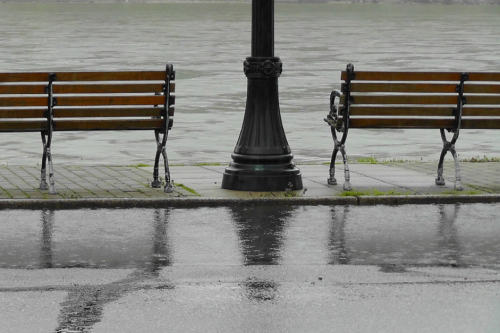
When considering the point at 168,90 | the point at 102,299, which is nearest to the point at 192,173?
the point at 168,90

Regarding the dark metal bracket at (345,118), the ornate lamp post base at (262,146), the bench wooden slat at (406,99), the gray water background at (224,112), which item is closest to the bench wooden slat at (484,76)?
the bench wooden slat at (406,99)

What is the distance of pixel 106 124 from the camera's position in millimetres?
9719

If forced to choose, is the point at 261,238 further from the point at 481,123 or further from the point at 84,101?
the point at 481,123

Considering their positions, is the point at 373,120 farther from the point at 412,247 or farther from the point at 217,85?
the point at 217,85

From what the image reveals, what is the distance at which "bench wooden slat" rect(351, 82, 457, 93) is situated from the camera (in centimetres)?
985

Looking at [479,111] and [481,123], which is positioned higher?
[479,111]

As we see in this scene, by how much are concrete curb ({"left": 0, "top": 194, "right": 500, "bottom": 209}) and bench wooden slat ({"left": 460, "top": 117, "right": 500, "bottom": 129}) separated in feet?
3.33

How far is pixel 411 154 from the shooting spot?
13.5 m

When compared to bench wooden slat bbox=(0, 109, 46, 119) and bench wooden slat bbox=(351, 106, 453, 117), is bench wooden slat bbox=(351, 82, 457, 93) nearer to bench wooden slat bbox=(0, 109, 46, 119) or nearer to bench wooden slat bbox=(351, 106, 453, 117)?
bench wooden slat bbox=(351, 106, 453, 117)

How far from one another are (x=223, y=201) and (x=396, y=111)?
189cm

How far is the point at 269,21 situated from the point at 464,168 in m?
2.76

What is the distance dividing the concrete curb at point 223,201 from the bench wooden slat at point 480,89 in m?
1.14

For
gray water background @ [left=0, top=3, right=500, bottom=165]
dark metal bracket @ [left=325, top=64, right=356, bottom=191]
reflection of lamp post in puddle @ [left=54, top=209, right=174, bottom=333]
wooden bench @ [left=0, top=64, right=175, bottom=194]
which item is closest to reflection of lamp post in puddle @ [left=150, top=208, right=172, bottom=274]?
reflection of lamp post in puddle @ [left=54, top=209, right=174, bottom=333]

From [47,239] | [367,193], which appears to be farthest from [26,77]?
[367,193]
